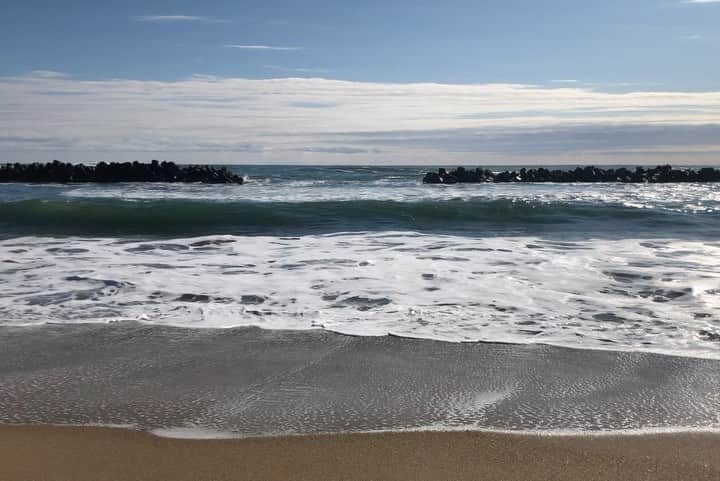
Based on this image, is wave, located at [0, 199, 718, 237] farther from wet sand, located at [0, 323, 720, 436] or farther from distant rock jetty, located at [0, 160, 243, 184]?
distant rock jetty, located at [0, 160, 243, 184]

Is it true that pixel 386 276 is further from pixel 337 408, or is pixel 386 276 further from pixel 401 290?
pixel 337 408

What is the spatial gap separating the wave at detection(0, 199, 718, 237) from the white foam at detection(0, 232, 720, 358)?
3322 mm

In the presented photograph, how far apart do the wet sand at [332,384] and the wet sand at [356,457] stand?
148 mm

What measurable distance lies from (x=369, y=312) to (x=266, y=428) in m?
2.47

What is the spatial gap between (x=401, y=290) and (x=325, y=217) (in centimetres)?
927

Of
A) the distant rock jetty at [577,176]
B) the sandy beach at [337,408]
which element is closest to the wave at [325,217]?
the sandy beach at [337,408]

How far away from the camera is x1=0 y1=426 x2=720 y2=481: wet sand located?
8.58 ft

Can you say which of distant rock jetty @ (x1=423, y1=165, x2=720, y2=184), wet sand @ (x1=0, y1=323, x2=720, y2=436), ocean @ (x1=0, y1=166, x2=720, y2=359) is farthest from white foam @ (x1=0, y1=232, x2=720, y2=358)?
distant rock jetty @ (x1=423, y1=165, x2=720, y2=184)

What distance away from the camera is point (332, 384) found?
3717 mm

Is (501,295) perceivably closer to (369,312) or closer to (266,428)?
(369,312)

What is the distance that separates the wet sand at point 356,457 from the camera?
2.62 metres

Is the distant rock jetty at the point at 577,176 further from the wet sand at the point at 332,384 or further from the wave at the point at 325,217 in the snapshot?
the wet sand at the point at 332,384

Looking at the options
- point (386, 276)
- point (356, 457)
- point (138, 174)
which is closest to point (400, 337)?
point (356, 457)

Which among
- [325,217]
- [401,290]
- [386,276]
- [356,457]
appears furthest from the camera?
[325,217]
